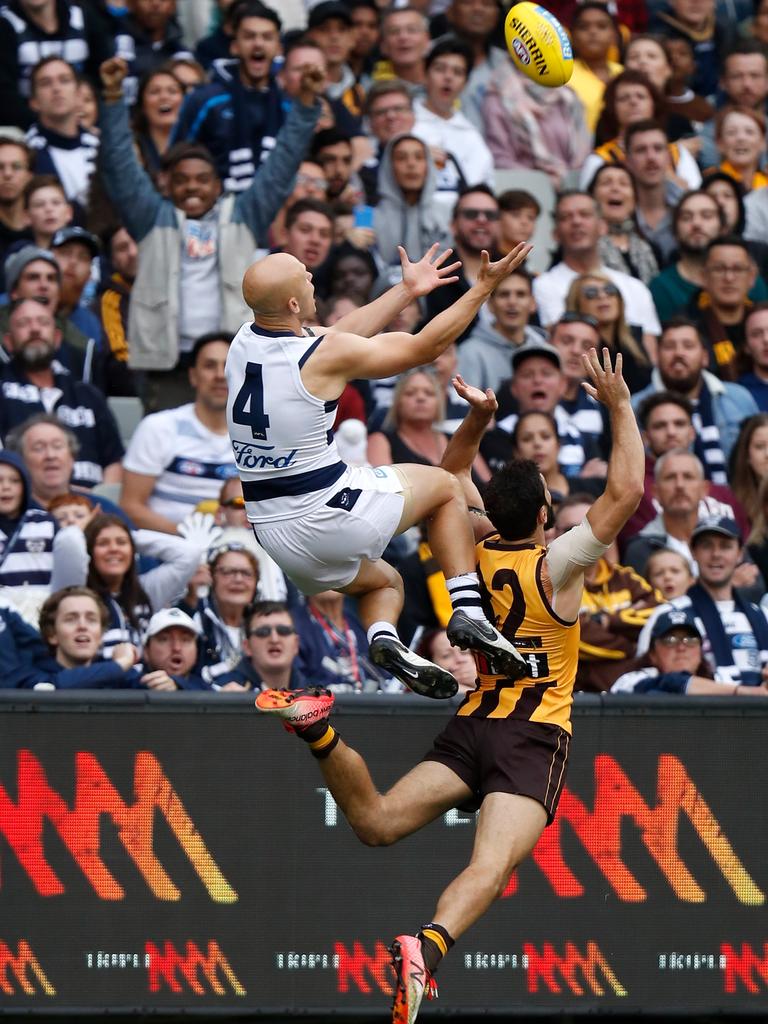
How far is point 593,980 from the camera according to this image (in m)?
9.98

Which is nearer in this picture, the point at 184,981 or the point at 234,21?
the point at 184,981

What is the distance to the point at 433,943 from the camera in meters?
8.06

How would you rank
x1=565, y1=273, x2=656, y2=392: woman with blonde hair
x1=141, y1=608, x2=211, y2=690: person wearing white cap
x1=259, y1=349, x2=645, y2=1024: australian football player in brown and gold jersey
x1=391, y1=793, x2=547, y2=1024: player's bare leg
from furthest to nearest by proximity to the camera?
x1=565, y1=273, x2=656, y2=392: woman with blonde hair, x1=141, y1=608, x2=211, y2=690: person wearing white cap, x1=259, y1=349, x2=645, y2=1024: australian football player in brown and gold jersey, x1=391, y1=793, x2=547, y2=1024: player's bare leg

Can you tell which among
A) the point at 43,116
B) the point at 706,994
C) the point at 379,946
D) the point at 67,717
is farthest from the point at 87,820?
the point at 43,116

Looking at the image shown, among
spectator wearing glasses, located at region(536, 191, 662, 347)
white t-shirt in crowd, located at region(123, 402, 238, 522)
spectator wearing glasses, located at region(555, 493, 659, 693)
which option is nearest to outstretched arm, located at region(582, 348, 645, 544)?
spectator wearing glasses, located at region(555, 493, 659, 693)

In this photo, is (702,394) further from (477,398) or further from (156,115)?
(477,398)

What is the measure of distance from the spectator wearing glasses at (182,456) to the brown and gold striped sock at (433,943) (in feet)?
15.6

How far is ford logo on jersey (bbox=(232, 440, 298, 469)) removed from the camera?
8.29m

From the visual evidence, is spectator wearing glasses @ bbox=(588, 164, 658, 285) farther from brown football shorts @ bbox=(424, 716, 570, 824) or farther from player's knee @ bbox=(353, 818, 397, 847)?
player's knee @ bbox=(353, 818, 397, 847)

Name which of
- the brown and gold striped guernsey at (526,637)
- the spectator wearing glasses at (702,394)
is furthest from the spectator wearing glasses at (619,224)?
the brown and gold striped guernsey at (526,637)

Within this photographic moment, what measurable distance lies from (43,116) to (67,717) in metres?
6.12

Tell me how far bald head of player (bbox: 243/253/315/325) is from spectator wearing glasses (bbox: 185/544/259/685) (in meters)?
3.14

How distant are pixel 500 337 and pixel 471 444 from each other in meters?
5.14

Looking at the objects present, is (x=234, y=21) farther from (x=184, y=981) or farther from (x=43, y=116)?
(x=184, y=981)
